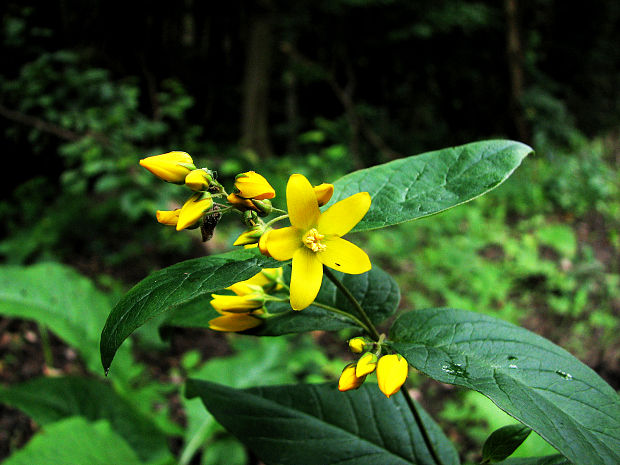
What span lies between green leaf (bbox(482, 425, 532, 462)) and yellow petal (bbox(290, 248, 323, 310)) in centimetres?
40

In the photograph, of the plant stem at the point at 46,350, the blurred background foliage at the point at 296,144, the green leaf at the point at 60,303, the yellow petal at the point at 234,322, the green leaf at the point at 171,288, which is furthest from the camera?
the blurred background foliage at the point at 296,144

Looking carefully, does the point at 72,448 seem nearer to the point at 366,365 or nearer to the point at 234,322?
the point at 234,322

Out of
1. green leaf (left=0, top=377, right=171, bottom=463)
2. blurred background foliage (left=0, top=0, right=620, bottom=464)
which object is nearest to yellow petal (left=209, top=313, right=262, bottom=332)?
blurred background foliage (left=0, top=0, right=620, bottom=464)

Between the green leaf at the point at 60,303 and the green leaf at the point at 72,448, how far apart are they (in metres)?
0.41

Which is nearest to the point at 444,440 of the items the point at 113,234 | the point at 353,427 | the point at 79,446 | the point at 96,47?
the point at 353,427

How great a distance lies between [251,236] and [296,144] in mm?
6170

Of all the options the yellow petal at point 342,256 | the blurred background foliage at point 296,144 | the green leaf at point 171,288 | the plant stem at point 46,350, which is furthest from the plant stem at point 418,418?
the plant stem at point 46,350

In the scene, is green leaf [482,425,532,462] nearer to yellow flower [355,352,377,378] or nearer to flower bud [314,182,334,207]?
yellow flower [355,352,377,378]

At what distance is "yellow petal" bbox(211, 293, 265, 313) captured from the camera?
2.52 ft

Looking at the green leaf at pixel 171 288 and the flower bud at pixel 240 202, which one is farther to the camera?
the flower bud at pixel 240 202

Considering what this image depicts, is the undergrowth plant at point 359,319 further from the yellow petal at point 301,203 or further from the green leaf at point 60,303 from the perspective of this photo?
the green leaf at point 60,303

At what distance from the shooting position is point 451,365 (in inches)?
25.0

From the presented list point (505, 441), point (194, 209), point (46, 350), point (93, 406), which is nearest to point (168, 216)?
point (194, 209)

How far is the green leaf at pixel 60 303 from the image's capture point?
6.34 ft
